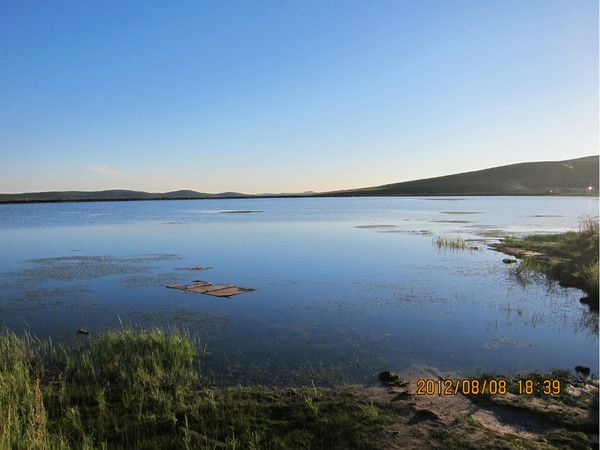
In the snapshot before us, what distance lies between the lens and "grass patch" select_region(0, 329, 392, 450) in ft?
26.8

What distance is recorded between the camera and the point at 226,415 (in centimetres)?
936

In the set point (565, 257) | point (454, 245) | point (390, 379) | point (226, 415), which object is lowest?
point (390, 379)

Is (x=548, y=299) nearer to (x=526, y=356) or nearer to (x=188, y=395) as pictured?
(x=526, y=356)

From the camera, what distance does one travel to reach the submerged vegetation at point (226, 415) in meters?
8.15

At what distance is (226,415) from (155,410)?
5.32 ft

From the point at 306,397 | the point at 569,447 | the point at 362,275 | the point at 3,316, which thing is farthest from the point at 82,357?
the point at 362,275

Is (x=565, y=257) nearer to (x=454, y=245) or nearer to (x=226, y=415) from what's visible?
(x=454, y=245)

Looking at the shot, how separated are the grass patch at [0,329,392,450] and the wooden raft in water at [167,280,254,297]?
8.92m

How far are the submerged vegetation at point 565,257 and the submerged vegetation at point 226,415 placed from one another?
1409cm

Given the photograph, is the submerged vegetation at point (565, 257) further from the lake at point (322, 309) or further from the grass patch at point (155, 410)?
the grass patch at point (155, 410)
